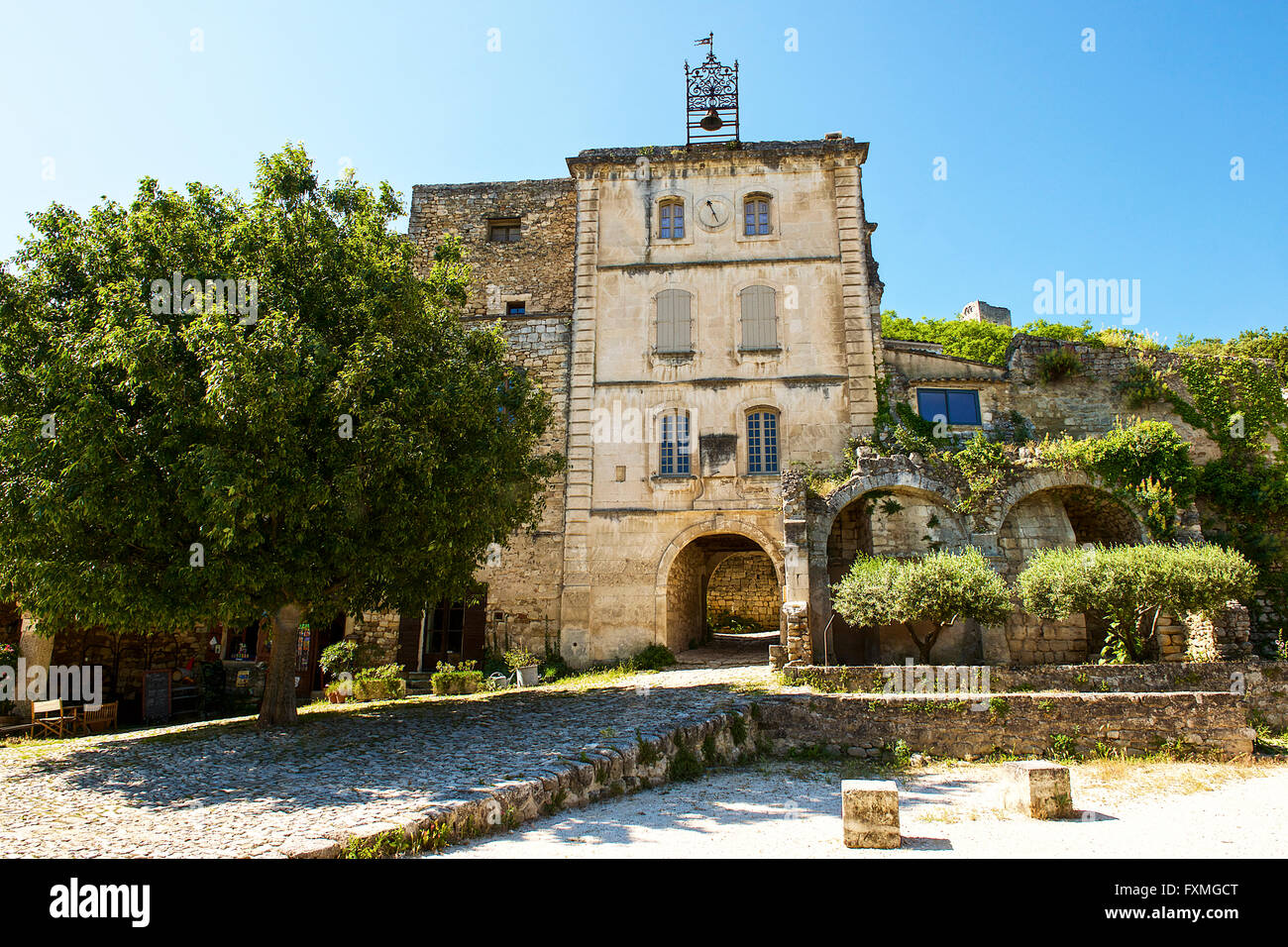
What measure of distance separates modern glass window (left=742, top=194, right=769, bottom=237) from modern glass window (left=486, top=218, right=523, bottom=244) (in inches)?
295

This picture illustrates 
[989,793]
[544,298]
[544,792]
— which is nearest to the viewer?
[544,792]

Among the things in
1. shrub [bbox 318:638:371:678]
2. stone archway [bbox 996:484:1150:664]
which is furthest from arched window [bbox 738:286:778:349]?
shrub [bbox 318:638:371:678]

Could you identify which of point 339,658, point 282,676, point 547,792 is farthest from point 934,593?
point 339,658

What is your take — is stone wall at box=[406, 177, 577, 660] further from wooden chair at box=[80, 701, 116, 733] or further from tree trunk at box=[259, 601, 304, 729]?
wooden chair at box=[80, 701, 116, 733]

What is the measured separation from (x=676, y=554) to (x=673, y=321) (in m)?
6.23

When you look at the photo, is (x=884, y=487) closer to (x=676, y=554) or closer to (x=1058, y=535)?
(x=1058, y=535)

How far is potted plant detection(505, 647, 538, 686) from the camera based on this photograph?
53.2 ft

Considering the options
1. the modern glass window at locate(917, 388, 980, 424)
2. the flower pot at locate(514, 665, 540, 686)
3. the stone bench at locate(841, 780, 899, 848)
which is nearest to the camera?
the stone bench at locate(841, 780, 899, 848)

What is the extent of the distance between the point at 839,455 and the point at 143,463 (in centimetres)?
1423

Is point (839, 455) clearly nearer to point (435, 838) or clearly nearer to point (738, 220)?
point (738, 220)

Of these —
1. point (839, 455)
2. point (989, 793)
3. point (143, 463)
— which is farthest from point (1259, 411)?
point (143, 463)

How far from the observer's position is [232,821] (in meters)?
6.32

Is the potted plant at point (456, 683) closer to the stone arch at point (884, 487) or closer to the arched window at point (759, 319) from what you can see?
the stone arch at point (884, 487)

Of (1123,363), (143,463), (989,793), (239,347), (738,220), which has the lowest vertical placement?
(989,793)
